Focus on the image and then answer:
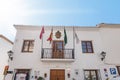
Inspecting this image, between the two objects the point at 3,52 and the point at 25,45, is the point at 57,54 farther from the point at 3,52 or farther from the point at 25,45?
the point at 3,52

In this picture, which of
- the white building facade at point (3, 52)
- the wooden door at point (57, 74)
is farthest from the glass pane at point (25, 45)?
the white building facade at point (3, 52)

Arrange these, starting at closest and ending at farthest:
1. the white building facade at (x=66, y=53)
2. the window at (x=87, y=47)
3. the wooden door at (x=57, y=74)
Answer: the wooden door at (x=57, y=74)
the white building facade at (x=66, y=53)
the window at (x=87, y=47)

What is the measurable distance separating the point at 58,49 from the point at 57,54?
0.54 meters

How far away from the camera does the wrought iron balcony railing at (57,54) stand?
8.98 meters

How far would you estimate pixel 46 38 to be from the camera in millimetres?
9883

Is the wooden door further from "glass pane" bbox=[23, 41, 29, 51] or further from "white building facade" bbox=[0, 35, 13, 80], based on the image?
"white building facade" bbox=[0, 35, 13, 80]

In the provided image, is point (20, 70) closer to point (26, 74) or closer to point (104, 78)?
point (26, 74)

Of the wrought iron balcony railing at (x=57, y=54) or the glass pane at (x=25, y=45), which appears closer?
the wrought iron balcony railing at (x=57, y=54)

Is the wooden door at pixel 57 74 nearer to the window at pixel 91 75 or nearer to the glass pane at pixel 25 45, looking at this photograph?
the window at pixel 91 75

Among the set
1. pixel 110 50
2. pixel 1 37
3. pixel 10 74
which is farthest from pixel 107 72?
pixel 1 37

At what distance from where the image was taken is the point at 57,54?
912 cm

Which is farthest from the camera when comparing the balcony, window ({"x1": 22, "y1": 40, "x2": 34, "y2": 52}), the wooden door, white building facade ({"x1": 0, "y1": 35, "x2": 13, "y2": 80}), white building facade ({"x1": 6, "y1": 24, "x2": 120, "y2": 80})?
white building facade ({"x1": 0, "y1": 35, "x2": 13, "y2": 80})

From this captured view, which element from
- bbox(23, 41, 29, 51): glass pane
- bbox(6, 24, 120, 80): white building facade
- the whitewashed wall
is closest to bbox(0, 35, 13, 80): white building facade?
the whitewashed wall

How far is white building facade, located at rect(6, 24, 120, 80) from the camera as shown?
8.58 m
